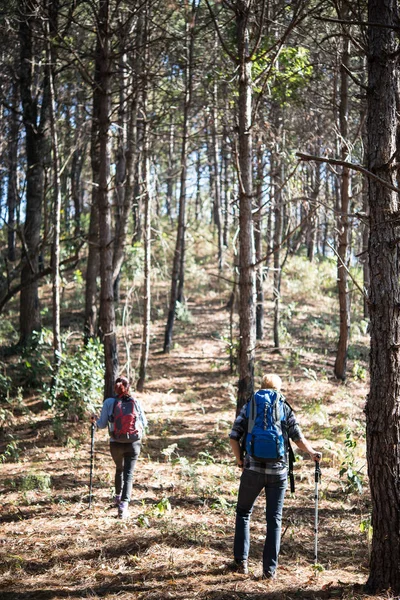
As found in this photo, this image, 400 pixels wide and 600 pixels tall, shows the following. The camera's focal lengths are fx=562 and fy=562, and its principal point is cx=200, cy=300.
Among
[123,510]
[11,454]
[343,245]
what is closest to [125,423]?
[123,510]

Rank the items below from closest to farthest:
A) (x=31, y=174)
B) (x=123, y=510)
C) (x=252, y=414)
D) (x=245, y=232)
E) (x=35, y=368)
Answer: (x=252, y=414) < (x=123, y=510) < (x=245, y=232) < (x=35, y=368) < (x=31, y=174)

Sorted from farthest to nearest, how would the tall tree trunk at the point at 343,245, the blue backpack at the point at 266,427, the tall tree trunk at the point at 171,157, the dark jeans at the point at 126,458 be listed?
the tall tree trunk at the point at 171,157 < the tall tree trunk at the point at 343,245 < the dark jeans at the point at 126,458 < the blue backpack at the point at 266,427

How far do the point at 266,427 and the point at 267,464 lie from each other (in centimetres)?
33

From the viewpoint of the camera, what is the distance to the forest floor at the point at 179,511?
521 centimetres

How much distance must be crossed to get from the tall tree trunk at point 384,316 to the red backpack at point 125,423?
3.24 m

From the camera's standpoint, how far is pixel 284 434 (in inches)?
209

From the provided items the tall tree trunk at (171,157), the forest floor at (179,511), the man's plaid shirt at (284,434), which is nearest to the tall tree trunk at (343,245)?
the forest floor at (179,511)

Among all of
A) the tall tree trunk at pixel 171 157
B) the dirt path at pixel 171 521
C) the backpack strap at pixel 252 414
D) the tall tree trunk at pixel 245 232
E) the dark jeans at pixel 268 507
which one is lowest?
the dirt path at pixel 171 521

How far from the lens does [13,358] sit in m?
15.0

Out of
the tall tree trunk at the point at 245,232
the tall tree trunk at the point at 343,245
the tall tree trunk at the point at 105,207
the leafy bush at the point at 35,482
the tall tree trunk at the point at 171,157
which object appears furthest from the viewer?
the tall tree trunk at the point at 171,157

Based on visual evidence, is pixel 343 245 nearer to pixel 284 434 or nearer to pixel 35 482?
pixel 35 482

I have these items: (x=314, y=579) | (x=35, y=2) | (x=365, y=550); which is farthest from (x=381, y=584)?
(x=35, y=2)

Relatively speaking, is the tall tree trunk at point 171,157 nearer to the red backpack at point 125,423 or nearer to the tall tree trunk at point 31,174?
the tall tree trunk at point 31,174

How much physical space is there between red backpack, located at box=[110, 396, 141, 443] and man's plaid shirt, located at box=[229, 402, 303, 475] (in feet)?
6.39
